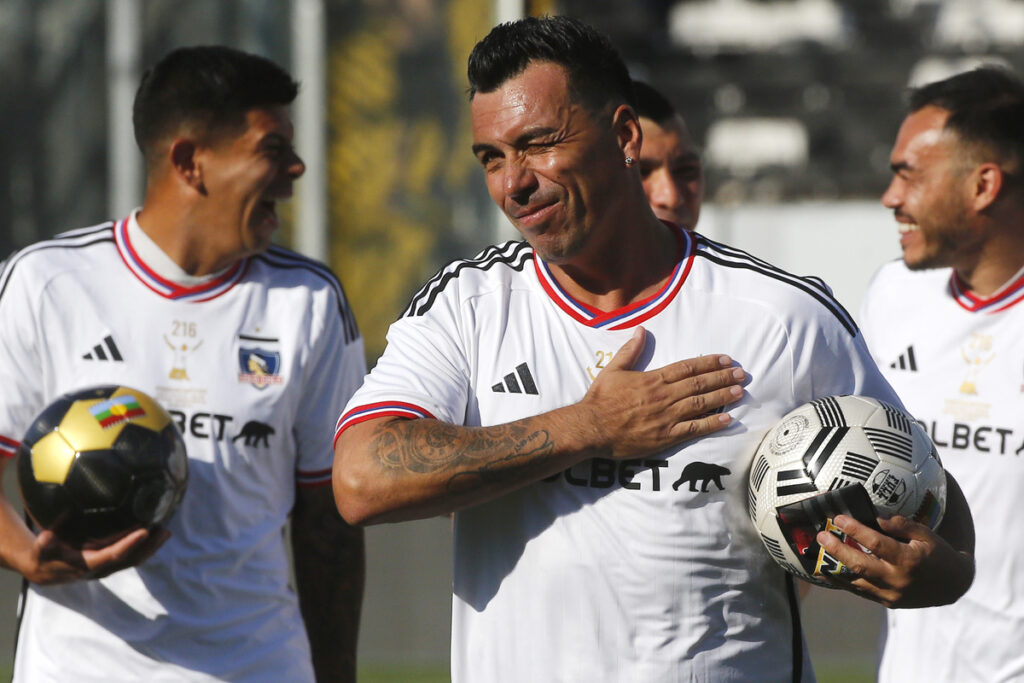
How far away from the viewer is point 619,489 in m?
2.85

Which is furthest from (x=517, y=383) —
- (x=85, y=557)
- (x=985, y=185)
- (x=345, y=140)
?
(x=345, y=140)

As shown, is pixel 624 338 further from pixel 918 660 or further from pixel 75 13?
pixel 75 13

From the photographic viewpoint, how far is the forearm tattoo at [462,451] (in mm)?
2711

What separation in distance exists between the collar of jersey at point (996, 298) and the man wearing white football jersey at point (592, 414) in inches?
56.2

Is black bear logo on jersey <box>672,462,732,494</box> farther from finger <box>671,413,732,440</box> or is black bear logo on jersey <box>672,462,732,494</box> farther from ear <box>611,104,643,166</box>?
ear <box>611,104,643,166</box>

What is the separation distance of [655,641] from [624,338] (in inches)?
25.9

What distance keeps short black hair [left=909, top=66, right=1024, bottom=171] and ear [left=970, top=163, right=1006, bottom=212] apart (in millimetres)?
58

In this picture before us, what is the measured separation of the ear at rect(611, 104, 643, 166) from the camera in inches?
121

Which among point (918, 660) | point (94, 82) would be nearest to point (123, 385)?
point (918, 660)

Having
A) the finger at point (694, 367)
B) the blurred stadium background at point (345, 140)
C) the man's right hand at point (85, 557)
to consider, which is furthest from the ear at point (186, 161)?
the blurred stadium background at point (345, 140)

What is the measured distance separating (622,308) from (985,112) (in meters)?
2.15

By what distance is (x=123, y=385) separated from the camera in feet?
12.6

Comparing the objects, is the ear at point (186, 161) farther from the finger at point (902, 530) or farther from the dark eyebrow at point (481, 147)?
the finger at point (902, 530)

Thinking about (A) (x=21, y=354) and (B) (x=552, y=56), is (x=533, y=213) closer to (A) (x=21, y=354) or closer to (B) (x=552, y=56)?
(B) (x=552, y=56)
